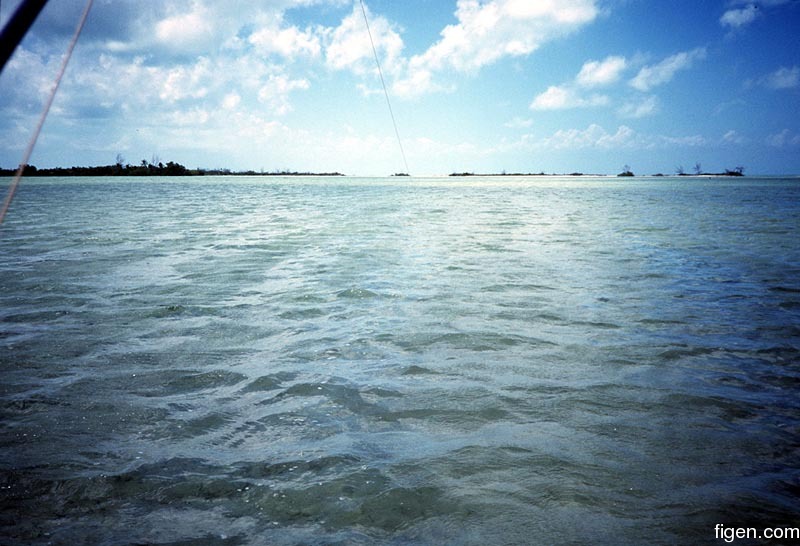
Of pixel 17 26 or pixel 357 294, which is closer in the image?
pixel 17 26

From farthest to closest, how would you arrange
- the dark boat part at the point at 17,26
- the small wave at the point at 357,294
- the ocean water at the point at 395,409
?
the small wave at the point at 357,294, the ocean water at the point at 395,409, the dark boat part at the point at 17,26

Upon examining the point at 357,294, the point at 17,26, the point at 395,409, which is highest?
the point at 17,26

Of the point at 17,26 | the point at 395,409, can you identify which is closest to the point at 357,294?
the point at 395,409

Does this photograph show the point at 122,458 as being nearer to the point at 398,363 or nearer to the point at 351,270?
the point at 398,363

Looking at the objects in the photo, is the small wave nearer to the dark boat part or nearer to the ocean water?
the ocean water

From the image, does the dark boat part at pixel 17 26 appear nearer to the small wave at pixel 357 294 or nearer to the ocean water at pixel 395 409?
the ocean water at pixel 395 409

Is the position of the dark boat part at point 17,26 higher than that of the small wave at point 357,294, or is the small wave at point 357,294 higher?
the dark boat part at point 17,26

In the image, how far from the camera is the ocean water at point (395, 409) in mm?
2355

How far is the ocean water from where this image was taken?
2.36m

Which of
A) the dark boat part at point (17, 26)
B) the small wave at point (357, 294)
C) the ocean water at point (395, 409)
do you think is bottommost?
the ocean water at point (395, 409)

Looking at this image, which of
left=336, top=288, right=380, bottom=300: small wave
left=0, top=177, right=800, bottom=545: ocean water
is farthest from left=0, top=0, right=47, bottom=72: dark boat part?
left=336, top=288, right=380, bottom=300: small wave

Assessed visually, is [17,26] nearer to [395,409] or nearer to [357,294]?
[395,409]

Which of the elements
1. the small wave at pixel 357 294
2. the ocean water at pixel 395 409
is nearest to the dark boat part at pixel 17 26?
the ocean water at pixel 395 409

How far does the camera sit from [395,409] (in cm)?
358
